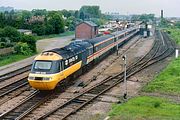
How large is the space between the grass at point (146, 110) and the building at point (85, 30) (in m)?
55.0

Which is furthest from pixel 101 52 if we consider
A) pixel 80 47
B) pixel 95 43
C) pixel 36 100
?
pixel 36 100

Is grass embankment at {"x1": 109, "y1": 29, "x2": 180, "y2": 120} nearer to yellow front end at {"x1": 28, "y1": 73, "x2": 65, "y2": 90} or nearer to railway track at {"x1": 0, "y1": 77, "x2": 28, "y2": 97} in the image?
yellow front end at {"x1": 28, "y1": 73, "x2": 65, "y2": 90}

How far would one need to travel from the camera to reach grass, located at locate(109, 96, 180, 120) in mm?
→ 19453

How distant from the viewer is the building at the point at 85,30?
7769cm

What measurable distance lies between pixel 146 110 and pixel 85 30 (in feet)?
194

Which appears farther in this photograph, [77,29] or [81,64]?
[77,29]

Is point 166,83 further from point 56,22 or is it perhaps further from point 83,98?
point 56,22

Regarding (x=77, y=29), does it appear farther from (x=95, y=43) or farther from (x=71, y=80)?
(x=71, y=80)

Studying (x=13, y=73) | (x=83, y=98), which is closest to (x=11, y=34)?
(x=13, y=73)

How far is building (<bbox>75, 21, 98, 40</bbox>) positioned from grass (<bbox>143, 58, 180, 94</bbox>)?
44.4m

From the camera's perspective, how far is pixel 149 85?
2798 cm

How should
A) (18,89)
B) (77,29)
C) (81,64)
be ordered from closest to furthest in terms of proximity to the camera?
(18,89), (81,64), (77,29)

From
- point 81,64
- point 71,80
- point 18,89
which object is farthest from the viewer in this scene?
point 81,64

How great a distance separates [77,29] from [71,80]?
50713 millimetres
